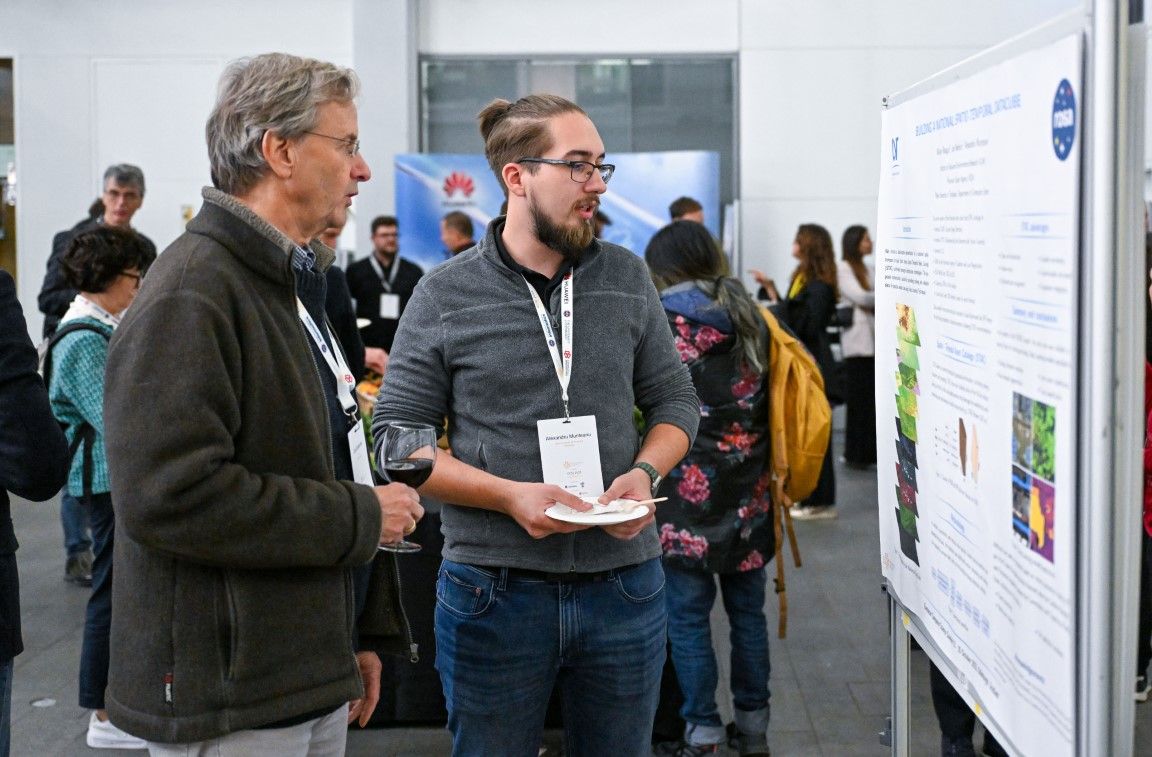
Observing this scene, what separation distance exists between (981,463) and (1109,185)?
480 mm

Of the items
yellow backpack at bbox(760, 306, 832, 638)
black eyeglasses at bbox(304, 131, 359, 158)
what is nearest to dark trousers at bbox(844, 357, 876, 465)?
yellow backpack at bbox(760, 306, 832, 638)

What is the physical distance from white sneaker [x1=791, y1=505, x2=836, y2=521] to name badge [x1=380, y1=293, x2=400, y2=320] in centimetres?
278

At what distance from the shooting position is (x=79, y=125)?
10.9 m

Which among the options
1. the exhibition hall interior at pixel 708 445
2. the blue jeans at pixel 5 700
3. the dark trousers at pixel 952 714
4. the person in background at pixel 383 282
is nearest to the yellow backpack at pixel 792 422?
the exhibition hall interior at pixel 708 445

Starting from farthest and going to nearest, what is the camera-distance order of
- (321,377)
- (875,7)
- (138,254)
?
1. (875,7)
2. (138,254)
3. (321,377)

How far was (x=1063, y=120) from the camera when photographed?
1329 mm

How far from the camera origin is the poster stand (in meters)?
1.26

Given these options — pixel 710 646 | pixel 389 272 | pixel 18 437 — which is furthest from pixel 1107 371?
pixel 389 272

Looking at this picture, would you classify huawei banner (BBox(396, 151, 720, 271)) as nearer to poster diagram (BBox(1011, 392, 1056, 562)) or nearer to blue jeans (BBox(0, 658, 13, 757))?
blue jeans (BBox(0, 658, 13, 757))

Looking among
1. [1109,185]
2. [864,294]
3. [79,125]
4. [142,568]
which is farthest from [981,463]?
[79,125]

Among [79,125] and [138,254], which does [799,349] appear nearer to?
[138,254]

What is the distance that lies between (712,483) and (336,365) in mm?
1854

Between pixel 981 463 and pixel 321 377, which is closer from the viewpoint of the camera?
pixel 981 463

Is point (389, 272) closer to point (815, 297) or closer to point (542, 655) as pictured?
point (815, 297)
